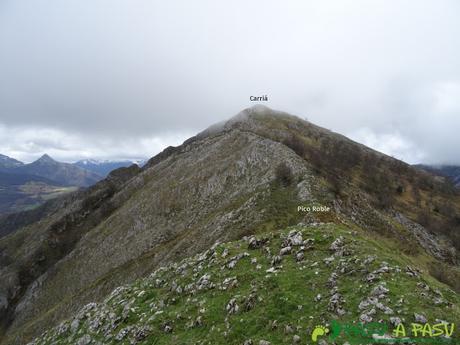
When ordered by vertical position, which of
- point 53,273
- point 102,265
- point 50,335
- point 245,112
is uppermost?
point 245,112

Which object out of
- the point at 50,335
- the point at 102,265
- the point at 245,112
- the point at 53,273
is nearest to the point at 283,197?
the point at 50,335

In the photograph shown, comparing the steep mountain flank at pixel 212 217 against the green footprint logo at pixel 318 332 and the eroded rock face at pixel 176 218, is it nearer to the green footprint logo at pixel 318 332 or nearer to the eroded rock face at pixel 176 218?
the eroded rock face at pixel 176 218

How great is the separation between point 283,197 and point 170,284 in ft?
89.4

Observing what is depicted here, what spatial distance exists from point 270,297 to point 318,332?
490 cm

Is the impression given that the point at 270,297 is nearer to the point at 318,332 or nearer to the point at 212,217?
the point at 318,332

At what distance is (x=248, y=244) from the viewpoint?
1211 inches

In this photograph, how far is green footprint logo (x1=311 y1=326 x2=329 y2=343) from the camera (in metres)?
16.3

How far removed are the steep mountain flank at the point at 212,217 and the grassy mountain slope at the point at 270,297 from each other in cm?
808

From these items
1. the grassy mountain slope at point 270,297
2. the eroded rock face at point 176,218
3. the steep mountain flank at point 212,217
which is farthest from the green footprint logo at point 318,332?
the eroded rock face at point 176,218

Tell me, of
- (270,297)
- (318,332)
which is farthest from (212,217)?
(318,332)

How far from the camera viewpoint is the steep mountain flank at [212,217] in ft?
167

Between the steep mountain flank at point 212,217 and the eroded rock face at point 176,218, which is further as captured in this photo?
the eroded rock face at point 176,218

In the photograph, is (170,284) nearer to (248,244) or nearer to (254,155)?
(248,244)

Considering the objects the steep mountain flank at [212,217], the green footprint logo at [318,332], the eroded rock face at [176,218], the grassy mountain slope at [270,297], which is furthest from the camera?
the eroded rock face at [176,218]
